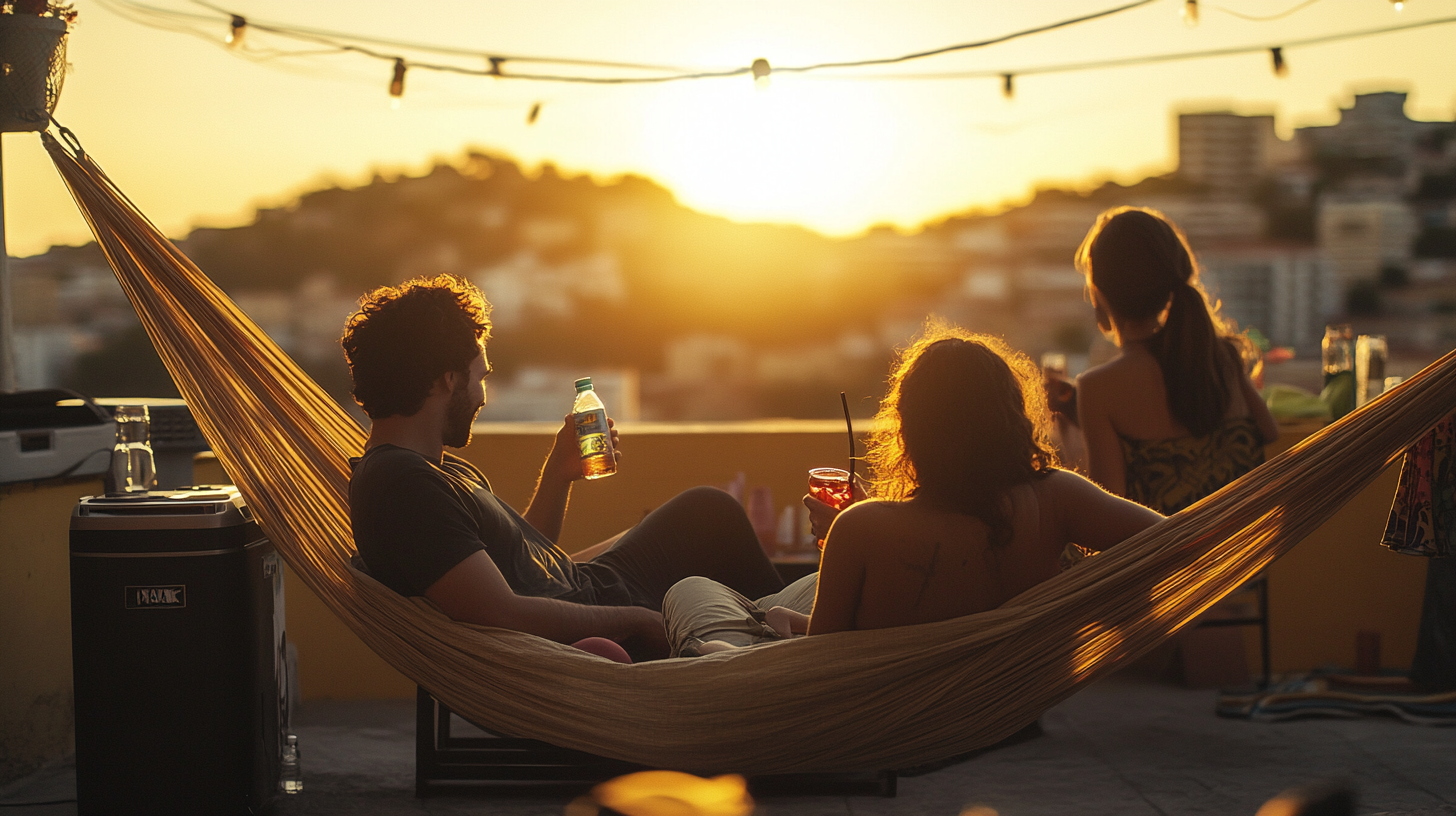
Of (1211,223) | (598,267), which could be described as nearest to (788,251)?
(598,267)

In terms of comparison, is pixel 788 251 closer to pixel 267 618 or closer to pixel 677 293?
pixel 677 293

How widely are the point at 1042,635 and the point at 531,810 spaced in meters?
0.97

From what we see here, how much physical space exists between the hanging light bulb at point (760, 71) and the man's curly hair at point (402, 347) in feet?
5.16

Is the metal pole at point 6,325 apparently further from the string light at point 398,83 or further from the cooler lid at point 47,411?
the string light at point 398,83

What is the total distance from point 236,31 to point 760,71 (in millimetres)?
1598

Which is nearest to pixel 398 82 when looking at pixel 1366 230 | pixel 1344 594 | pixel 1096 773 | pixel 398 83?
pixel 398 83

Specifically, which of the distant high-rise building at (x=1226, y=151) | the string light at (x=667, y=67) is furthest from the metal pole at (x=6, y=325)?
the distant high-rise building at (x=1226, y=151)

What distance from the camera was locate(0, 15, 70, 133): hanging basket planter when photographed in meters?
2.00

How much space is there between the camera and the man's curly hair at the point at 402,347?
1830 mm

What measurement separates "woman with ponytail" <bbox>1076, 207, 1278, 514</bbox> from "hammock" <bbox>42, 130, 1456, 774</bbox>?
0.57 m

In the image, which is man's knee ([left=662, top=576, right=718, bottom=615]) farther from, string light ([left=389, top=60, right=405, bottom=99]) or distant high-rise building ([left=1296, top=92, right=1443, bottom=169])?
distant high-rise building ([left=1296, top=92, right=1443, bottom=169])

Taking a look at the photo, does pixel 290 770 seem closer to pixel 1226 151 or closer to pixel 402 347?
pixel 402 347

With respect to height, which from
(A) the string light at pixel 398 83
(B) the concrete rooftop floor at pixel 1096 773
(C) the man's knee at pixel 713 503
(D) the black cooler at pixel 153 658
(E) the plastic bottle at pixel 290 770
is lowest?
(B) the concrete rooftop floor at pixel 1096 773

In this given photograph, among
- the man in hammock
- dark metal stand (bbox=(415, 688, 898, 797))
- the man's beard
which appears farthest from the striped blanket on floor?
the man's beard
